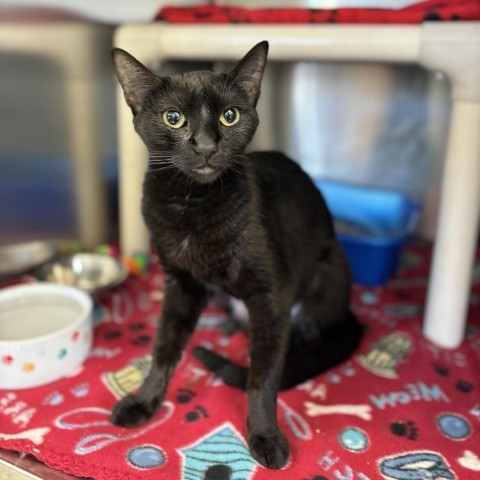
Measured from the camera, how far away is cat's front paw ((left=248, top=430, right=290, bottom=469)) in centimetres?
89

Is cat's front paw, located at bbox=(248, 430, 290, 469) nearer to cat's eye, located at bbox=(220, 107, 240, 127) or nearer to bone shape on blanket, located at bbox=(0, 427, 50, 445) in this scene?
bone shape on blanket, located at bbox=(0, 427, 50, 445)

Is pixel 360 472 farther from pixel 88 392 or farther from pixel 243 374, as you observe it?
pixel 88 392

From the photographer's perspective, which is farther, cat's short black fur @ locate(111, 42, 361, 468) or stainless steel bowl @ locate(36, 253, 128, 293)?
stainless steel bowl @ locate(36, 253, 128, 293)

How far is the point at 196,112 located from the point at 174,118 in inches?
1.5

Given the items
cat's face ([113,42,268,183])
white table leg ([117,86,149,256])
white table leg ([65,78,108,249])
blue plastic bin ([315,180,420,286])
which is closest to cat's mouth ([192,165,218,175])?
cat's face ([113,42,268,183])

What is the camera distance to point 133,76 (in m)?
0.89

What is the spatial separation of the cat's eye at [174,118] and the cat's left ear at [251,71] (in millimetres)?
111

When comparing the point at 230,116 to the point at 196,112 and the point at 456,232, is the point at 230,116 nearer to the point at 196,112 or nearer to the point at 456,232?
the point at 196,112

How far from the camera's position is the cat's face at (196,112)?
2.79 feet

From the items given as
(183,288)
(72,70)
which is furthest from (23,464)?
(72,70)

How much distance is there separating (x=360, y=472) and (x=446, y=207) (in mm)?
584

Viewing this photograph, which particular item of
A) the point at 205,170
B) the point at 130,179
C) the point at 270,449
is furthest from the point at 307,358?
the point at 130,179

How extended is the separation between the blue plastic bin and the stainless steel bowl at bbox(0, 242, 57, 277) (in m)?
0.86

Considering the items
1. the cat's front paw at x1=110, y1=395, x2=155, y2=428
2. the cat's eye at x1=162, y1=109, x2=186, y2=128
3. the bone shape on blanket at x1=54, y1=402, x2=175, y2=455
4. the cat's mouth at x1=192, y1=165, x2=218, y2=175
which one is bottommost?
the bone shape on blanket at x1=54, y1=402, x2=175, y2=455
